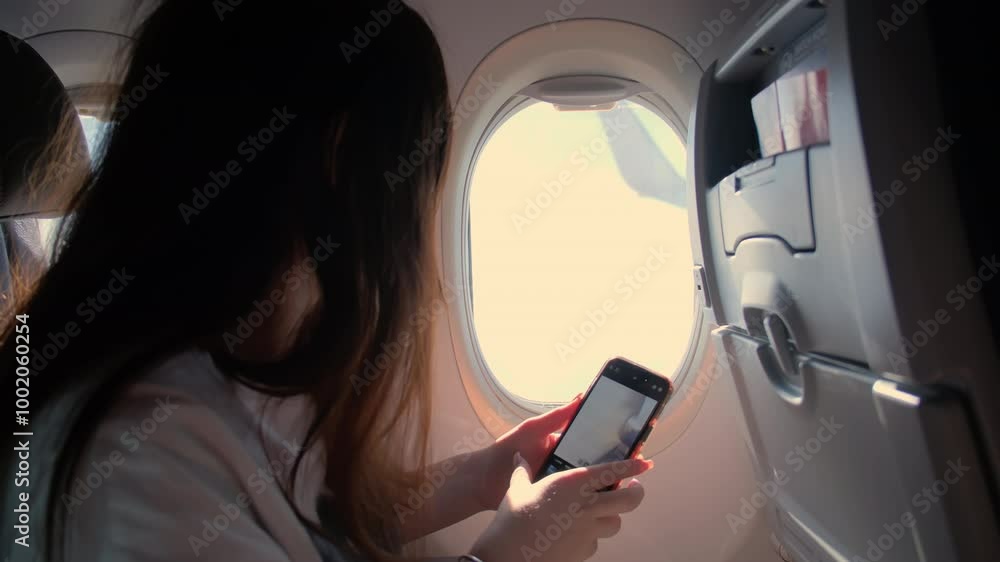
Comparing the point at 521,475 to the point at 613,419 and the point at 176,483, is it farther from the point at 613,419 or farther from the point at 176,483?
the point at 176,483

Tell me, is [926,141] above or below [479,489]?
above

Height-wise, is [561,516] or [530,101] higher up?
[530,101]

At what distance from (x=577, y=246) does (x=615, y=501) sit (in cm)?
86

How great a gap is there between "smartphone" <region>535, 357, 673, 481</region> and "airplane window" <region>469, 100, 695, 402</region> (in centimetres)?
48

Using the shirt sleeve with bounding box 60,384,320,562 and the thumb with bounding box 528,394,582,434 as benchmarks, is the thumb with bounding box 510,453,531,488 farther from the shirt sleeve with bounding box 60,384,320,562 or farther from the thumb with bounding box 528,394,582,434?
the shirt sleeve with bounding box 60,384,320,562

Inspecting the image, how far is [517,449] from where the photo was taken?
959mm

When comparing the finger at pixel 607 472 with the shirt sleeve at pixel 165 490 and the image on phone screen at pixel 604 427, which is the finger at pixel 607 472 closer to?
the image on phone screen at pixel 604 427

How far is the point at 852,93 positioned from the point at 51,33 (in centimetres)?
138

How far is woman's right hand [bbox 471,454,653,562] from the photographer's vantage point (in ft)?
2.33

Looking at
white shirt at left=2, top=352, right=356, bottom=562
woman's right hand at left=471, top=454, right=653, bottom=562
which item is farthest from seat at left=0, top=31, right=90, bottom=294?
woman's right hand at left=471, top=454, right=653, bottom=562

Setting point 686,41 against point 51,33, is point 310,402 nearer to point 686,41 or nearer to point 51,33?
point 686,41

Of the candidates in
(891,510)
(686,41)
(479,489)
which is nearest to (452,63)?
(686,41)

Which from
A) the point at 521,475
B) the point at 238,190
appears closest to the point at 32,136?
the point at 238,190

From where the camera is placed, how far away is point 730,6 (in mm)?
1131
